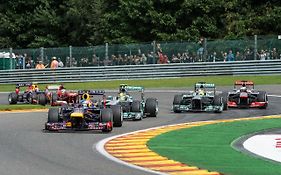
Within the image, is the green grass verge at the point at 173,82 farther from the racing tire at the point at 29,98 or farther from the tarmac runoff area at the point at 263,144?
the tarmac runoff area at the point at 263,144

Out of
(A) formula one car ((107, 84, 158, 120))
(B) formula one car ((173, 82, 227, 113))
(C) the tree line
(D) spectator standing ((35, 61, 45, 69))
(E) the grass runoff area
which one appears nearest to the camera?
(E) the grass runoff area

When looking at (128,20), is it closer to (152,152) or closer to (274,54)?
(274,54)

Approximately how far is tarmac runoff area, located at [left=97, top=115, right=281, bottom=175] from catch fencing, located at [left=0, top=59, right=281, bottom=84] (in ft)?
73.6

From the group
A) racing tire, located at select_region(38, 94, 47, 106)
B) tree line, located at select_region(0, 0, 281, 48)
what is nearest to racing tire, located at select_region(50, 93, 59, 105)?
racing tire, located at select_region(38, 94, 47, 106)

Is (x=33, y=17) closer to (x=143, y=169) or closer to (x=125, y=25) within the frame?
(x=125, y=25)

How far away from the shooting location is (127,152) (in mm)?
15812

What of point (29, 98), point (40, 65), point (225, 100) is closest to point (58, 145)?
point (225, 100)

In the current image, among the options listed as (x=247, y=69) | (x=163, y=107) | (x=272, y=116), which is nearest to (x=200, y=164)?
(x=272, y=116)

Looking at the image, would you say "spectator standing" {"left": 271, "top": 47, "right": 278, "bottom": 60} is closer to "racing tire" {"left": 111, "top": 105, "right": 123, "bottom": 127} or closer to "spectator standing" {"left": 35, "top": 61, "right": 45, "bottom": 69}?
"spectator standing" {"left": 35, "top": 61, "right": 45, "bottom": 69}

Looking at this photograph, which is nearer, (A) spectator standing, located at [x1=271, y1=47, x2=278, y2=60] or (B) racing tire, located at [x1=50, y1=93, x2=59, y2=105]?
(B) racing tire, located at [x1=50, y1=93, x2=59, y2=105]

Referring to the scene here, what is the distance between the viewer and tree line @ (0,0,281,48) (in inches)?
2297

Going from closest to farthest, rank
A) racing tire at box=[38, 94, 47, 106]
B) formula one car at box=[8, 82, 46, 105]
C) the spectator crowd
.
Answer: racing tire at box=[38, 94, 47, 106]
formula one car at box=[8, 82, 46, 105]
the spectator crowd

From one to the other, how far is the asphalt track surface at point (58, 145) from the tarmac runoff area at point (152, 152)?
0.34 metres

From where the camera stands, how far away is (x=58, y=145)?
55.6 feet
